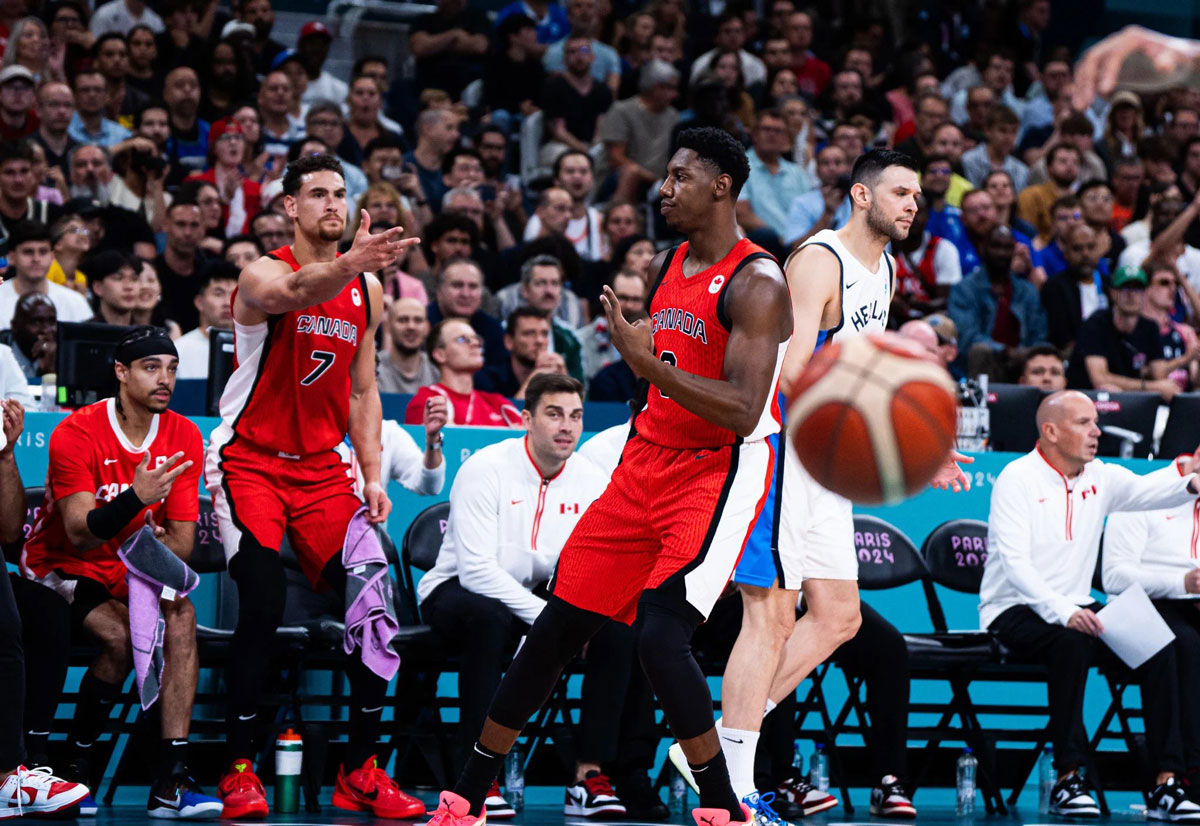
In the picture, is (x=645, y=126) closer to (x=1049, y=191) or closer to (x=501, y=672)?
(x=1049, y=191)

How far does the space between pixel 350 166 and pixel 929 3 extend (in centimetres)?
833

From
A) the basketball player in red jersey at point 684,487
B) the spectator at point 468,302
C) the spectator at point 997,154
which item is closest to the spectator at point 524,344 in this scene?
the spectator at point 468,302

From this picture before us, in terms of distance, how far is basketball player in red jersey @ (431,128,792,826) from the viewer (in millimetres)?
4879

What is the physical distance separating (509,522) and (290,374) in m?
1.52

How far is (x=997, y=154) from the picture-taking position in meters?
14.5

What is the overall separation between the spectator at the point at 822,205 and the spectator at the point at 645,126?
1.39m

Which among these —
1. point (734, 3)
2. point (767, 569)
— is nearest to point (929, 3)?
point (734, 3)

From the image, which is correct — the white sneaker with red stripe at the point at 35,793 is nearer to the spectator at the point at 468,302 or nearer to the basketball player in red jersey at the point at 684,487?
the basketball player in red jersey at the point at 684,487

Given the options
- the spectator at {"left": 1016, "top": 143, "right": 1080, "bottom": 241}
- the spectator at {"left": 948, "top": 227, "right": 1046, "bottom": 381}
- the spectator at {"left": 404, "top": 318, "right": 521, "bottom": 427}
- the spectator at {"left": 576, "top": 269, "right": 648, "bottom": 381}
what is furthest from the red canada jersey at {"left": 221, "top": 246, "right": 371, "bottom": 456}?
the spectator at {"left": 1016, "top": 143, "right": 1080, "bottom": 241}

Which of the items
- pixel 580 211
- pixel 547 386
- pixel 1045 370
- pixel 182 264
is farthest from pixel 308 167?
pixel 580 211

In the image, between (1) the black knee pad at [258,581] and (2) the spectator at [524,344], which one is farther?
(2) the spectator at [524,344]

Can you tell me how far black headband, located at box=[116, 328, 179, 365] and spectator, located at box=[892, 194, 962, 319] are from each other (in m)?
6.91

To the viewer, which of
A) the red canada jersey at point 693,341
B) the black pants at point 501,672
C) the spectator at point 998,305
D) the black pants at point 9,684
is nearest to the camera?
the red canada jersey at point 693,341

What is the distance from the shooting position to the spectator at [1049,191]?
13.9 m
